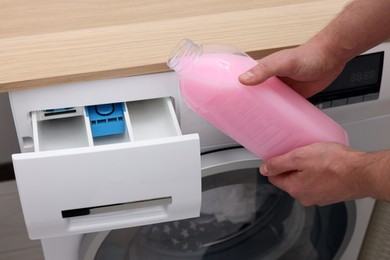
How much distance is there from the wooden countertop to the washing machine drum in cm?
24

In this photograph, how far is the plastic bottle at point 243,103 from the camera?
745mm

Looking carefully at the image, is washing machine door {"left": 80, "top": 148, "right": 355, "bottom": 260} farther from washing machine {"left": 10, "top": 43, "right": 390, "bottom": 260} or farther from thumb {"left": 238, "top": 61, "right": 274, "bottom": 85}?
thumb {"left": 238, "top": 61, "right": 274, "bottom": 85}

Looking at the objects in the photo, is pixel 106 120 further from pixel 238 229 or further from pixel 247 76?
pixel 238 229

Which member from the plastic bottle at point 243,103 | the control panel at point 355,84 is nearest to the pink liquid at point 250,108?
the plastic bottle at point 243,103

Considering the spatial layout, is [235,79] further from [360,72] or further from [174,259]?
[174,259]

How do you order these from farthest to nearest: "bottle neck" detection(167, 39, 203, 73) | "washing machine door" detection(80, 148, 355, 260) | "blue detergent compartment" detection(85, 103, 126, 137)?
"washing machine door" detection(80, 148, 355, 260) → "blue detergent compartment" detection(85, 103, 126, 137) → "bottle neck" detection(167, 39, 203, 73)

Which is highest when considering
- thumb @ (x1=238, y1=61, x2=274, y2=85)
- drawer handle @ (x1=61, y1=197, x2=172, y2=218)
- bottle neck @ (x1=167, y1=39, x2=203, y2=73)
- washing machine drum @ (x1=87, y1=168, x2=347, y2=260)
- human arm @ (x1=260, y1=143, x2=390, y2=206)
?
bottle neck @ (x1=167, y1=39, x2=203, y2=73)

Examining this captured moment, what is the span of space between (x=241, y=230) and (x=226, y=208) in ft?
0.28

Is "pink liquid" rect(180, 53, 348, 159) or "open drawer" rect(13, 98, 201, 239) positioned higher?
"pink liquid" rect(180, 53, 348, 159)

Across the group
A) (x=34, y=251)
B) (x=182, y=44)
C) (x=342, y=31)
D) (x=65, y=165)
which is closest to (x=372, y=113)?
(x=342, y=31)

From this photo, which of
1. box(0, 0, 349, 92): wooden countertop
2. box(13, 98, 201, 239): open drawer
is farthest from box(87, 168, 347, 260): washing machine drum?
box(0, 0, 349, 92): wooden countertop

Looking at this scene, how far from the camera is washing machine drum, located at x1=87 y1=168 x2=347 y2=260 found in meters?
1.03

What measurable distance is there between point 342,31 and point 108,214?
45 cm

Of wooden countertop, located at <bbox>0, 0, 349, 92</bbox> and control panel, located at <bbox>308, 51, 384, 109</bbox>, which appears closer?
wooden countertop, located at <bbox>0, 0, 349, 92</bbox>
